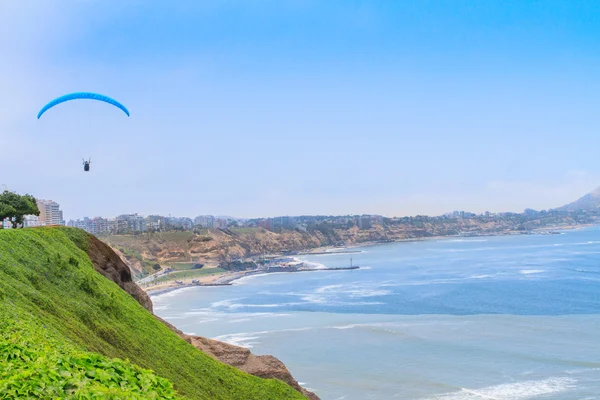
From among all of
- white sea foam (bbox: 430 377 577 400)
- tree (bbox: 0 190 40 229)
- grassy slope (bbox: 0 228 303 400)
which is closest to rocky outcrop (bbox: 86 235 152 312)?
grassy slope (bbox: 0 228 303 400)

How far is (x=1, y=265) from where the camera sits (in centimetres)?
1384

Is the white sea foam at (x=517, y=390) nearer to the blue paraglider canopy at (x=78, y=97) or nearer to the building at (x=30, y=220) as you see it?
the blue paraglider canopy at (x=78, y=97)

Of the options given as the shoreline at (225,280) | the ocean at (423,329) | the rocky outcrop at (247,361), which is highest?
the rocky outcrop at (247,361)

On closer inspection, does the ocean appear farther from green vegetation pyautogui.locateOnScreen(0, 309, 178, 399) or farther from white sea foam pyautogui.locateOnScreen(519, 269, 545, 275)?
green vegetation pyautogui.locateOnScreen(0, 309, 178, 399)

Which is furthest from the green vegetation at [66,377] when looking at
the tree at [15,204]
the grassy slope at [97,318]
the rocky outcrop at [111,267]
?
the tree at [15,204]

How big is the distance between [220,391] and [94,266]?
8.20m

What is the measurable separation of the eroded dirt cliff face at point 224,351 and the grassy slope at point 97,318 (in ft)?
5.66

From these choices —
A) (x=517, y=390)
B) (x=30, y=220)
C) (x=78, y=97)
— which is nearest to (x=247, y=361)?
(x=78, y=97)

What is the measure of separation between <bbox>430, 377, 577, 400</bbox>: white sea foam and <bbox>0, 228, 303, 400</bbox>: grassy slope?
14.3m

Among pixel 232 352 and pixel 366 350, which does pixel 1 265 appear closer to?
pixel 232 352

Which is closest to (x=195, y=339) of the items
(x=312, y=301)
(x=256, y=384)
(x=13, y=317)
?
(x=256, y=384)

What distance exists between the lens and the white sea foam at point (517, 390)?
27.2 m

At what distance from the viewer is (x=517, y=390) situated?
28359 mm

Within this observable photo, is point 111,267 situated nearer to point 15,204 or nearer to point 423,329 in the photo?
point 15,204
